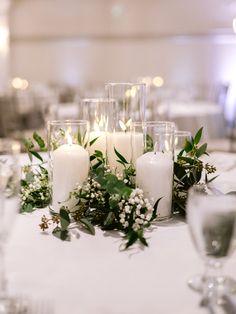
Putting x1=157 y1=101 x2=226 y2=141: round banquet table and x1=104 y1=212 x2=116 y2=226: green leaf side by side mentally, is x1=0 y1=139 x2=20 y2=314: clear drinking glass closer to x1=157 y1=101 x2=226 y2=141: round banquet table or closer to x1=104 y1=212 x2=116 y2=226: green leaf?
x1=104 y1=212 x2=116 y2=226: green leaf

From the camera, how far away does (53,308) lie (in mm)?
751

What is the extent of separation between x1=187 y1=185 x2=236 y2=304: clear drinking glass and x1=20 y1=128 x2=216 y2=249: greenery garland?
221mm

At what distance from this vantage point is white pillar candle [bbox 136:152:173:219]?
1.13 m

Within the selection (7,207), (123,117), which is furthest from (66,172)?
(7,207)

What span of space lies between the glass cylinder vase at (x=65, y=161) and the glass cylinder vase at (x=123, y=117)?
3.7 inches

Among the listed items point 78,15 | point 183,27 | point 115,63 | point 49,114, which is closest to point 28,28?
point 78,15

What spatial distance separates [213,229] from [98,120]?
0.64 metres

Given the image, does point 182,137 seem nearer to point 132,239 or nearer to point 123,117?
point 123,117

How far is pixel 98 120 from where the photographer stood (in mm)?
1324

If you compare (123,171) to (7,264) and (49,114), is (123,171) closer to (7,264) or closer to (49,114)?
(7,264)

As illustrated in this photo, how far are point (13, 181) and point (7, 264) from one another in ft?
0.61

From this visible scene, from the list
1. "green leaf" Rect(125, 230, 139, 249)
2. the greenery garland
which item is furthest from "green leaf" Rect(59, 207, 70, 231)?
"green leaf" Rect(125, 230, 139, 249)

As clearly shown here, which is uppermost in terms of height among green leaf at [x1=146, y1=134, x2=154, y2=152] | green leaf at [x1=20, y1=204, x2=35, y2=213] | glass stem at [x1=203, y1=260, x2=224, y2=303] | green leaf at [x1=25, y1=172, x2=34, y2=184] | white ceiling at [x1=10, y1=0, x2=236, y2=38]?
white ceiling at [x1=10, y1=0, x2=236, y2=38]

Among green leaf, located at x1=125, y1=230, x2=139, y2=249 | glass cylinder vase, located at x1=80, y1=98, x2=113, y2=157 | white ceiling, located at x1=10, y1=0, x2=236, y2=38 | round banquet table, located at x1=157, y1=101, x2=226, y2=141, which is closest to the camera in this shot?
green leaf, located at x1=125, y1=230, x2=139, y2=249
